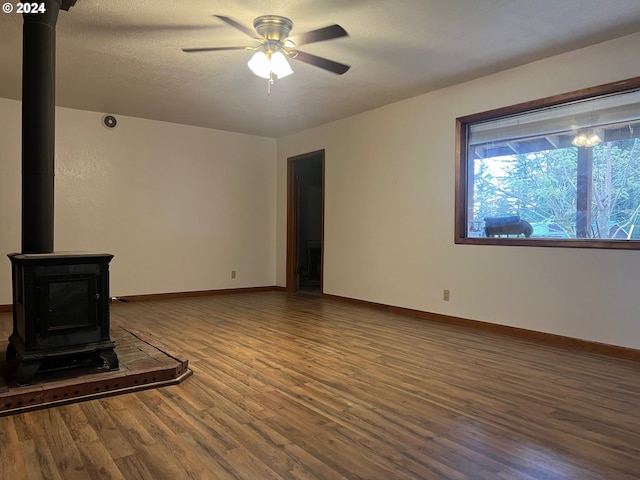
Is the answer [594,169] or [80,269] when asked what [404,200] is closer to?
[594,169]

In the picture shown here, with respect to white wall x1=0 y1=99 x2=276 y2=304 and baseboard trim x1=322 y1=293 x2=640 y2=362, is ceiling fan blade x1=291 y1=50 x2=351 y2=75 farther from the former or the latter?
white wall x1=0 y1=99 x2=276 y2=304

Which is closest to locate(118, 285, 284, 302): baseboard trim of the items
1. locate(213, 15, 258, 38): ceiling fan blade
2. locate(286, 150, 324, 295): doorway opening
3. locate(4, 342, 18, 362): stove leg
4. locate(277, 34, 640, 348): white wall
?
locate(286, 150, 324, 295): doorway opening

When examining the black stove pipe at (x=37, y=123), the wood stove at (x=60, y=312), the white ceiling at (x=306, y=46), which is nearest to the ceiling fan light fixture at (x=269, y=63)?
the white ceiling at (x=306, y=46)

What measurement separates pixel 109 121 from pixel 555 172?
202 inches

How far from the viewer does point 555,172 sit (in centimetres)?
389

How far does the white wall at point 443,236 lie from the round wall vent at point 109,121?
8.14 ft

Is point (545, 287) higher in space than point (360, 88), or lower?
lower

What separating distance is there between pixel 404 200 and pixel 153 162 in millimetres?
3394

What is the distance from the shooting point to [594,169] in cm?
364

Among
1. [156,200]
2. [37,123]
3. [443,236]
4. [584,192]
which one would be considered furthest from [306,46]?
[156,200]

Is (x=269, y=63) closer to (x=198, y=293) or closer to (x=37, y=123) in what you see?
(x=37, y=123)

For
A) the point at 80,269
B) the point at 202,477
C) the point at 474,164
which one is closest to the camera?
the point at 202,477

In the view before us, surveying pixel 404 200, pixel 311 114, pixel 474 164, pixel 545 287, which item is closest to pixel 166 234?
pixel 311 114

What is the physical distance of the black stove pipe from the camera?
2.62 meters
